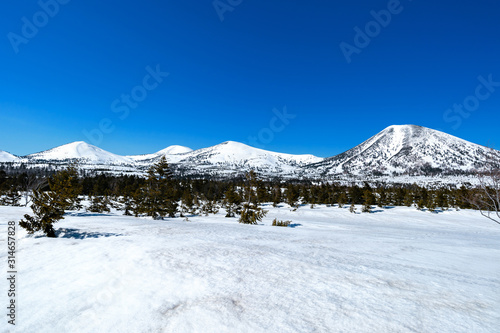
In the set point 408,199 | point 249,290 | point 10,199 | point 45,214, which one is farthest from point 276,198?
point 249,290

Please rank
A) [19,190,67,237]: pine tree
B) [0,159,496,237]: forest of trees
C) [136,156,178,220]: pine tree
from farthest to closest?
1. [136,156,178,220]: pine tree
2. [0,159,496,237]: forest of trees
3. [19,190,67,237]: pine tree

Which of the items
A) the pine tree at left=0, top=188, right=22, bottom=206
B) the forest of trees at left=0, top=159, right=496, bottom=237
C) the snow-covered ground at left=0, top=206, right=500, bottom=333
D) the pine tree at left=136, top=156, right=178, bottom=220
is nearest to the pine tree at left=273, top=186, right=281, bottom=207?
the forest of trees at left=0, top=159, right=496, bottom=237

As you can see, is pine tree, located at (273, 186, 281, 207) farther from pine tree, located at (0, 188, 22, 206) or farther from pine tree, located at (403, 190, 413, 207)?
pine tree, located at (0, 188, 22, 206)

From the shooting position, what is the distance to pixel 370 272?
5.61 m

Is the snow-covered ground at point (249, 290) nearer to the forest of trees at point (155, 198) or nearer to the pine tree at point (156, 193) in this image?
the forest of trees at point (155, 198)

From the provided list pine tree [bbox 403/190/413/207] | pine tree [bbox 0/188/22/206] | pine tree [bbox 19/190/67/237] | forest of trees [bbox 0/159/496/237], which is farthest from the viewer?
pine tree [bbox 403/190/413/207]

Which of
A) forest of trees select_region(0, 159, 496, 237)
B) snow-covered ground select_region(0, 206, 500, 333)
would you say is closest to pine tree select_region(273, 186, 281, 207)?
forest of trees select_region(0, 159, 496, 237)

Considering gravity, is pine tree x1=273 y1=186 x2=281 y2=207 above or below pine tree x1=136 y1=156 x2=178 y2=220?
below

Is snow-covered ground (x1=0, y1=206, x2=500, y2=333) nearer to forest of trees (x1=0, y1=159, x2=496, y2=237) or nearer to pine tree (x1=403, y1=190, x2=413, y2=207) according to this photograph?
forest of trees (x1=0, y1=159, x2=496, y2=237)

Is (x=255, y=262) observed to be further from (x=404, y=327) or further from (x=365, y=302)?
(x=404, y=327)

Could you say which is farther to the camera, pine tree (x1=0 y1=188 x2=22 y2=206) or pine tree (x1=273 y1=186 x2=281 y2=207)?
pine tree (x1=273 y1=186 x2=281 y2=207)

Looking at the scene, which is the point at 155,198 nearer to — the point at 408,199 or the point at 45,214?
the point at 45,214

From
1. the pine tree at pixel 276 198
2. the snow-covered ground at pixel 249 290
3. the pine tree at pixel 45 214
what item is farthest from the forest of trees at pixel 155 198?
the snow-covered ground at pixel 249 290

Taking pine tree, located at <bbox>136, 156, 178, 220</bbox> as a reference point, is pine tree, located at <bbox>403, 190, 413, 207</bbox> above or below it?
below
